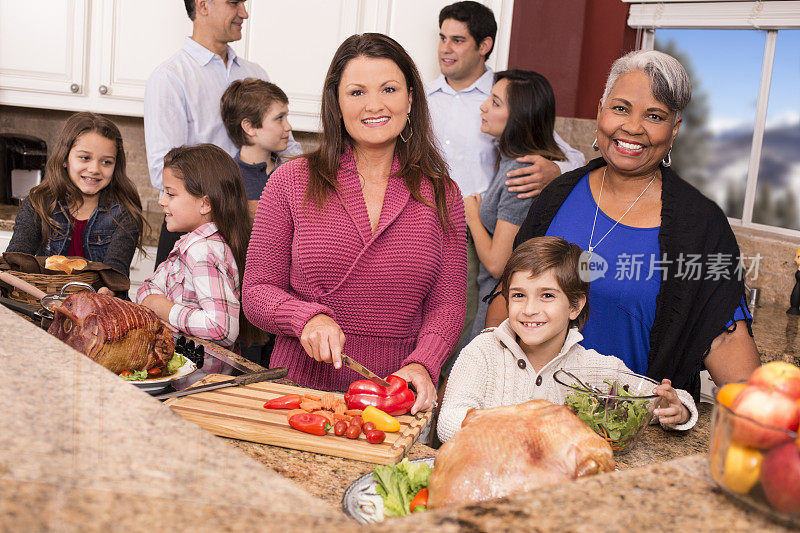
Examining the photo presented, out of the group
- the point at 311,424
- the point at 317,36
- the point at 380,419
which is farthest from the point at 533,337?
the point at 317,36

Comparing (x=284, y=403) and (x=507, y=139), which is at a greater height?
(x=507, y=139)

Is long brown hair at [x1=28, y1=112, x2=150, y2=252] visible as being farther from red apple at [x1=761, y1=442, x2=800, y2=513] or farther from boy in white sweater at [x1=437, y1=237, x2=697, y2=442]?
red apple at [x1=761, y1=442, x2=800, y2=513]

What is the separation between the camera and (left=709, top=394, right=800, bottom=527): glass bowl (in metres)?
0.60

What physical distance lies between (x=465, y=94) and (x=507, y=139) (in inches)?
22.2

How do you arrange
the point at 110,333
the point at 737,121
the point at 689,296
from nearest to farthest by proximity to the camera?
the point at 110,333 < the point at 689,296 < the point at 737,121

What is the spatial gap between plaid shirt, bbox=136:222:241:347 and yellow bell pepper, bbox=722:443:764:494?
5.73ft

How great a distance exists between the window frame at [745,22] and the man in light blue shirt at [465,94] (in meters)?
0.74

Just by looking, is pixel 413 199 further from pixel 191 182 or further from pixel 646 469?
pixel 646 469

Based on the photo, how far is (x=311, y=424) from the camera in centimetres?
129

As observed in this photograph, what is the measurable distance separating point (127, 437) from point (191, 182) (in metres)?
1.89

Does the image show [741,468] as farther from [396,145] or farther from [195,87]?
[195,87]

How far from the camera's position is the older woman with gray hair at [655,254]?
1.76 meters

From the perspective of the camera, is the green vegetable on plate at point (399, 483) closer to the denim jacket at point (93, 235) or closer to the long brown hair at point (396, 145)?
the long brown hair at point (396, 145)

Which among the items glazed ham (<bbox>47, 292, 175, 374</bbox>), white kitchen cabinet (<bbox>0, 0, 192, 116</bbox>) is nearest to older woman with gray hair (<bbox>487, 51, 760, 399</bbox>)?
glazed ham (<bbox>47, 292, 175, 374</bbox>)
